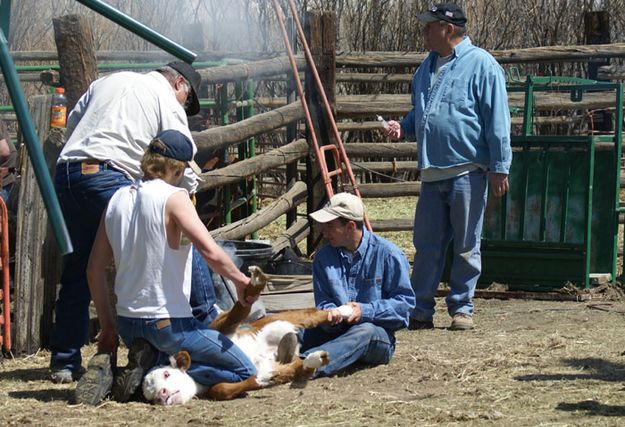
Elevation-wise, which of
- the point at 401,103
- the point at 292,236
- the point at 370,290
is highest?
the point at 401,103

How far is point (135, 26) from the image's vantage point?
3.44 metres

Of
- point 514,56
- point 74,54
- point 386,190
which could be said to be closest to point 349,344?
point 74,54

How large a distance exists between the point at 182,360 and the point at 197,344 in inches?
4.0

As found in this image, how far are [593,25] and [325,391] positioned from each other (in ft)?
30.6

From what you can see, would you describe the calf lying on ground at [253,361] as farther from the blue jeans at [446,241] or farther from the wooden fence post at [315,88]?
the wooden fence post at [315,88]

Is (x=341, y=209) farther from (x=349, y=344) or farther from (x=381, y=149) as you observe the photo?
(x=381, y=149)

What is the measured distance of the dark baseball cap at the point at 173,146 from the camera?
5.16 m

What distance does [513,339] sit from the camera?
6.94 metres

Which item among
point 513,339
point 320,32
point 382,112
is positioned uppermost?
point 320,32

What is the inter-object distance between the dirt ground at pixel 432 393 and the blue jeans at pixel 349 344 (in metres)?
0.07

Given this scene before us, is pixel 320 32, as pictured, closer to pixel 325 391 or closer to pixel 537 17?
pixel 325 391

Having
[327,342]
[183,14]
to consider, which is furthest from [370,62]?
[183,14]

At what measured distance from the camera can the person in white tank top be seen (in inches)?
199

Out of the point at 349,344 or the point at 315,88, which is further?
the point at 315,88
